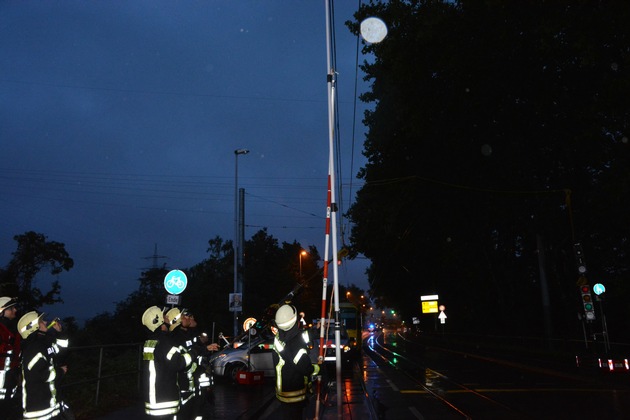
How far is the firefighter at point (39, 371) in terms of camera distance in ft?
19.6

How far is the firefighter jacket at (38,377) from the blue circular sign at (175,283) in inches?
274

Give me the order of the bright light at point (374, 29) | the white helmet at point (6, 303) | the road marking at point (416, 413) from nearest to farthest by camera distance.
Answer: the white helmet at point (6, 303) < the road marking at point (416, 413) < the bright light at point (374, 29)

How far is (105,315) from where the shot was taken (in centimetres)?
3988

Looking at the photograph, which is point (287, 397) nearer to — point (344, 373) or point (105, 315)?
point (344, 373)

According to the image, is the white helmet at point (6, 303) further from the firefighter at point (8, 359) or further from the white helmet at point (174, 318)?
the white helmet at point (174, 318)

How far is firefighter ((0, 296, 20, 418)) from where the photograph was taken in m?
6.46

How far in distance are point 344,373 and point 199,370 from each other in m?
14.7

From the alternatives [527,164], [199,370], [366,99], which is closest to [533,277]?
[527,164]

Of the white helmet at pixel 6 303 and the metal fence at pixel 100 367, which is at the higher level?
the white helmet at pixel 6 303

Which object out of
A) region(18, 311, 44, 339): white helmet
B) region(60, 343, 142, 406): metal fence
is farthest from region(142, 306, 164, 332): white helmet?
region(60, 343, 142, 406): metal fence

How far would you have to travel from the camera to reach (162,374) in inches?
238

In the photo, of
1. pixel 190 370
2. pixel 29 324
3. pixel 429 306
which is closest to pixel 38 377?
pixel 29 324

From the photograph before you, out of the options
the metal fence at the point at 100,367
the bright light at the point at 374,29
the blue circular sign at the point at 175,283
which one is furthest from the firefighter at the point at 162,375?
the bright light at the point at 374,29

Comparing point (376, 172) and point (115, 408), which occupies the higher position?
point (376, 172)
